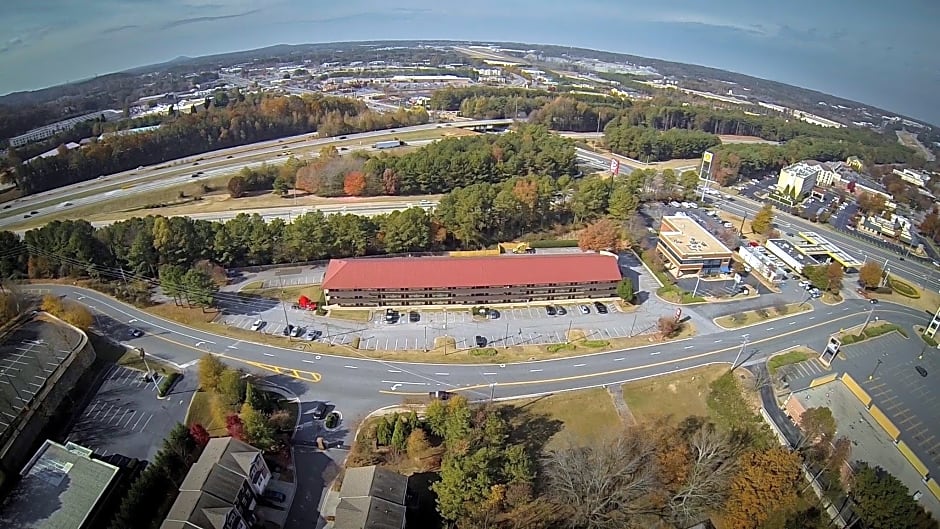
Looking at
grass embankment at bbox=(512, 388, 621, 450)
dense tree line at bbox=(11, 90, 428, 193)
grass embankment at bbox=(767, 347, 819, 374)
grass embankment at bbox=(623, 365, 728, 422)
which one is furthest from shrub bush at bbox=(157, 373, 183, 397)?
dense tree line at bbox=(11, 90, 428, 193)

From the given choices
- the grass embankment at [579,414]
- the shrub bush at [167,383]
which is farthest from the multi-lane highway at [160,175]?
the grass embankment at [579,414]

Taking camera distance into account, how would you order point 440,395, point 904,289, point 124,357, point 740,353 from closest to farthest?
point 440,395, point 124,357, point 740,353, point 904,289

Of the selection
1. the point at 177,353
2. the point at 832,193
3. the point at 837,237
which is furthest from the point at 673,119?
the point at 177,353

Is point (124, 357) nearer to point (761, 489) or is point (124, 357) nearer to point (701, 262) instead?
point (761, 489)

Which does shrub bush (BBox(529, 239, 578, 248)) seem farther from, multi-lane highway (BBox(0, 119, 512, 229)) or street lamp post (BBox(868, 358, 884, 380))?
multi-lane highway (BBox(0, 119, 512, 229))

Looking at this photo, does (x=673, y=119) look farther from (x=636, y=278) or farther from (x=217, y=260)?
(x=217, y=260)

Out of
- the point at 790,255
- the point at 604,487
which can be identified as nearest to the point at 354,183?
the point at 604,487
